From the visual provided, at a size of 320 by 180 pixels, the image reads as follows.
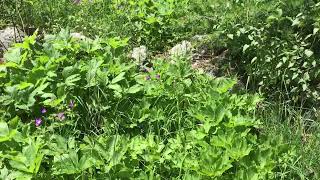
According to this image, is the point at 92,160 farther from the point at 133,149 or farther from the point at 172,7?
the point at 172,7

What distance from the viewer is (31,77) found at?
3.43 meters

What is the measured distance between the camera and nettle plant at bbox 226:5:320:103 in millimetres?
3885

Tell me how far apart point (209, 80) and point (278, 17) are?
2.71 feet

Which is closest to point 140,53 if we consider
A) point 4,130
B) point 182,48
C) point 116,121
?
point 182,48

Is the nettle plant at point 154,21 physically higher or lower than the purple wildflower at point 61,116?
higher

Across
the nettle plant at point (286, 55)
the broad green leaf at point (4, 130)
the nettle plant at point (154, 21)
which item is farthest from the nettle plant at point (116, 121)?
the nettle plant at point (154, 21)

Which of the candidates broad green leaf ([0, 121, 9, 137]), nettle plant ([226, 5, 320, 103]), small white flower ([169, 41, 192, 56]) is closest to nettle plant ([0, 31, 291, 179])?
broad green leaf ([0, 121, 9, 137])

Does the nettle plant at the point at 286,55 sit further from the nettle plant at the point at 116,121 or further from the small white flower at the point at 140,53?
the small white flower at the point at 140,53

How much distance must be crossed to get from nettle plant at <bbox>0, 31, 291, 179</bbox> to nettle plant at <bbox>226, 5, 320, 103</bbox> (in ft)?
1.80

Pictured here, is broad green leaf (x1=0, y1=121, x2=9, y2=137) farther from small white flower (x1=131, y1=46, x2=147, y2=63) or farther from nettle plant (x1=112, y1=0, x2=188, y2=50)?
nettle plant (x1=112, y1=0, x2=188, y2=50)

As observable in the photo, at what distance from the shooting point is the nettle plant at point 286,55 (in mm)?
3885

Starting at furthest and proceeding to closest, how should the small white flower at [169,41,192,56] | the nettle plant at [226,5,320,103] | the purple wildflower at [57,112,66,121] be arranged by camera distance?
the small white flower at [169,41,192,56]
the nettle plant at [226,5,320,103]
the purple wildflower at [57,112,66,121]

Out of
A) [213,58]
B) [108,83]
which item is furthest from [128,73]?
[213,58]

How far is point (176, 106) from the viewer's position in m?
3.56
